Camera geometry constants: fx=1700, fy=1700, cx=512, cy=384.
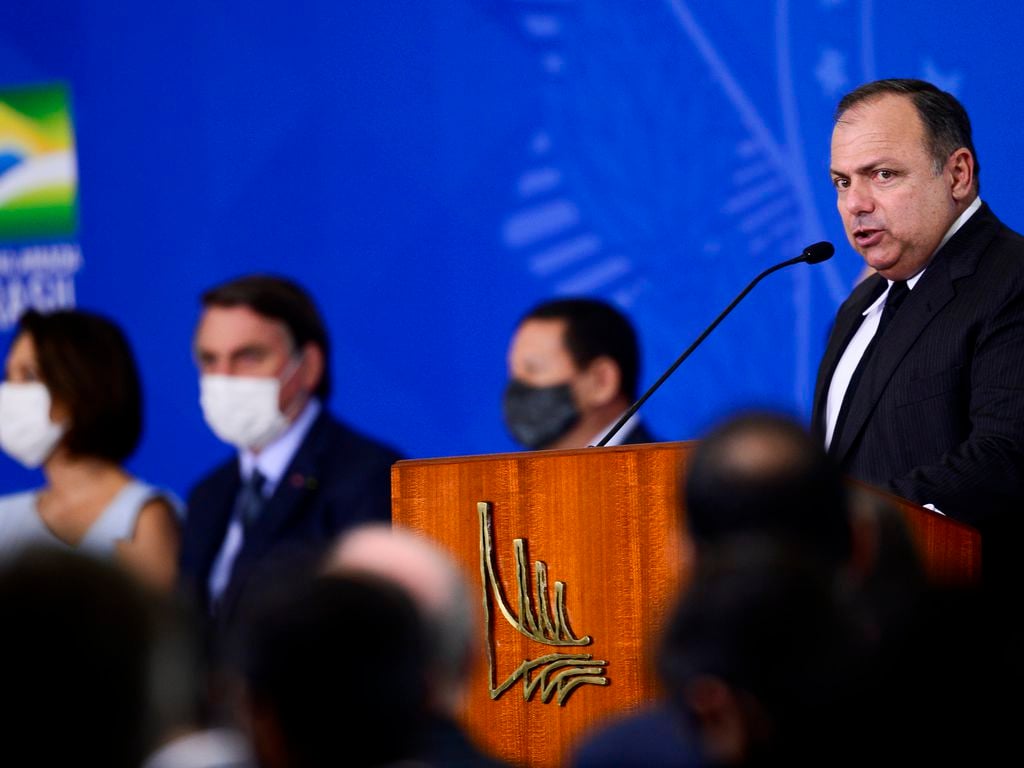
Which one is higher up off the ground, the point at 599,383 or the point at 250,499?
the point at 599,383

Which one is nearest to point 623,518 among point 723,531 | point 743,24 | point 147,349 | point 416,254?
point 723,531

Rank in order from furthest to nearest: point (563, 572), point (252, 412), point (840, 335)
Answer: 1. point (252, 412)
2. point (840, 335)
3. point (563, 572)

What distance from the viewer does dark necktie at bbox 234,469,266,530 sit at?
14.7 ft

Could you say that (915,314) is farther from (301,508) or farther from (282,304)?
(282,304)

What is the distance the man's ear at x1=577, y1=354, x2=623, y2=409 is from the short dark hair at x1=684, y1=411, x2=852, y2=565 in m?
2.93

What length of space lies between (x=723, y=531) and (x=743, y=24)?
3398mm

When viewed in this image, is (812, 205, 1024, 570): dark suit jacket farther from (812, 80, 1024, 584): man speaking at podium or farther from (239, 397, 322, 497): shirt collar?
(239, 397, 322, 497): shirt collar

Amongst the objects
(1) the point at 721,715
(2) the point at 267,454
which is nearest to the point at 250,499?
(2) the point at 267,454

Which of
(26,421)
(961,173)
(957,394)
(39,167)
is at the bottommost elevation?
(957,394)

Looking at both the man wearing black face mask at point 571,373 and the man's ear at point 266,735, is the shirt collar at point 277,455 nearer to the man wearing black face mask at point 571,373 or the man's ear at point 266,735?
the man wearing black face mask at point 571,373

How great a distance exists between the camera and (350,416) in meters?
5.89

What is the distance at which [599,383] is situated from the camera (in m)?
5.09

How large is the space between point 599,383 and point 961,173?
154 cm

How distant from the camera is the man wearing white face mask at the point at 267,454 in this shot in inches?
168
